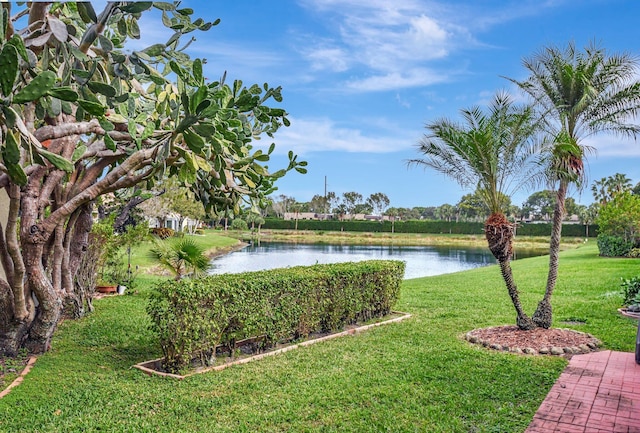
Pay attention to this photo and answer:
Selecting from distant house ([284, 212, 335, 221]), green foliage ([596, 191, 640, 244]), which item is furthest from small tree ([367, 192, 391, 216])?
Answer: green foliage ([596, 191, 640, 244])

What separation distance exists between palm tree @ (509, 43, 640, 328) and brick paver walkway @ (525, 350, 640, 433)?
72.5 inches

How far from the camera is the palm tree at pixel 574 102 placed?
810 cm

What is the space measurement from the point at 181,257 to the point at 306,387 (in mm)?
5343

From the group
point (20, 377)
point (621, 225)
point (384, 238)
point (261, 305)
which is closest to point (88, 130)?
point (20, 377)

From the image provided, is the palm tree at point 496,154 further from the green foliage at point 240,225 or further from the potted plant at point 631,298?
the green foliage at point 240,225

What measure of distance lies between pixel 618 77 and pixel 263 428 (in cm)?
740

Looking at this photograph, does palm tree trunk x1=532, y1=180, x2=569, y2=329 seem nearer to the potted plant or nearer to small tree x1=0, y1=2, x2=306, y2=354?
the potted plant

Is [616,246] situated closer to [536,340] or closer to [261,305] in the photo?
[536,340]

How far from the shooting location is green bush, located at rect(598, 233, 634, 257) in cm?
2455

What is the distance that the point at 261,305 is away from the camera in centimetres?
722

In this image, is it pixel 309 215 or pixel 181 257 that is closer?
pixel 181 257

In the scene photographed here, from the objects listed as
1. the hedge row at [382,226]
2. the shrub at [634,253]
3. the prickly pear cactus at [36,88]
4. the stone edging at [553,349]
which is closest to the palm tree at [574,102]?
the stone edging at [553,349]

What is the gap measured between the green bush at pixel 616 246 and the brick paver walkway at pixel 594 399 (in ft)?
66.4

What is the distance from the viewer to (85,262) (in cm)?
1084
